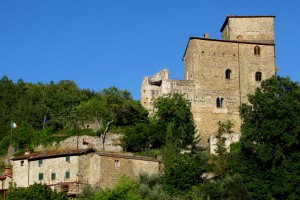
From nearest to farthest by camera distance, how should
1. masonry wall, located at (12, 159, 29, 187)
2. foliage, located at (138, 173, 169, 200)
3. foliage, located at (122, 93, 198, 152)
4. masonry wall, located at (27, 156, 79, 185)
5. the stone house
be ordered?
foliage, located at (138, 173, 169, 200) → the stone house → masonry wall, located at (27, 156, 79, 185) → masonry wall, located at (12, 159, 29, 187) → foliage, located at (122, 93, 198, 152)

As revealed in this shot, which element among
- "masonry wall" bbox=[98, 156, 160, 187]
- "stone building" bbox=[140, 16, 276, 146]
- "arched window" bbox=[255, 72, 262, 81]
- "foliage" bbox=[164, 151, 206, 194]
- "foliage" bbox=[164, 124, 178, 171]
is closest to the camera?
"foliage" bbox=[164, 151, 206, 194]

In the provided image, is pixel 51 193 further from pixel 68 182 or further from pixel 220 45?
pixel 220 45

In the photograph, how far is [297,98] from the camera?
5094 cm

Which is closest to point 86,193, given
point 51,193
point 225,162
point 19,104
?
point 51,193

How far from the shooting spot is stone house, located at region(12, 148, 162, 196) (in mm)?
49219

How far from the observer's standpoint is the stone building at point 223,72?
6178 cm

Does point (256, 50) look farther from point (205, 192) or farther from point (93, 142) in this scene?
point (205, 192)

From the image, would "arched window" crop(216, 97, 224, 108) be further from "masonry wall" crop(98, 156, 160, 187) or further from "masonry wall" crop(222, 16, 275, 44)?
"masonry wall" crop(98, 156, 160, 187)

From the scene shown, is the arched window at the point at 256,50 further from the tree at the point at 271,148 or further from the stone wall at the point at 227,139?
the tree at the point at 271,148

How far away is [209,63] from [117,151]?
1224 cm

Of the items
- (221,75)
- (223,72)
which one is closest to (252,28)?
(223,72)

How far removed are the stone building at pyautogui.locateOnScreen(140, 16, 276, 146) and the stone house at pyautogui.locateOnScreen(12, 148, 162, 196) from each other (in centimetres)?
1193

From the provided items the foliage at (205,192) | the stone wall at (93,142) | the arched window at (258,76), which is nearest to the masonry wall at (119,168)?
the foliage at (205,192)

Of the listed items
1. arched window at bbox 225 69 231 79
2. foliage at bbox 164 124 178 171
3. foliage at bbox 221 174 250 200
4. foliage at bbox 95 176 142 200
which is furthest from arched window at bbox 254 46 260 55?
→ foliage at bbox 95 176 142 200
